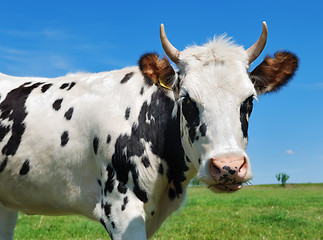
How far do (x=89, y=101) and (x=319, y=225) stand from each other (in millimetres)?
8136

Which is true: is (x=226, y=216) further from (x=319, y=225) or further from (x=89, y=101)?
(x=89, y=101)

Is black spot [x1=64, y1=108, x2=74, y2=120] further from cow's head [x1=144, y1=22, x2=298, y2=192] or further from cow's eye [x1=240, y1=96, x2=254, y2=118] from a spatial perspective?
cow's eye [x1=240, y1=96, x2=254, y2=118]

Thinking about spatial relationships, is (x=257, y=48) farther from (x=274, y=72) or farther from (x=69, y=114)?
(x=69, y=114)

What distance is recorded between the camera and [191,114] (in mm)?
4730

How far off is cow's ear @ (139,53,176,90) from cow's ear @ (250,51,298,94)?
1.11m

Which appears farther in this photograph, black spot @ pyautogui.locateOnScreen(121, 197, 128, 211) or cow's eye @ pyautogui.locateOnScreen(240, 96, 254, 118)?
black spot @ pyautogui.locateOnScreen(121, 197, 128, 211)

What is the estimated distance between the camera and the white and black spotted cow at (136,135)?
15.0ft

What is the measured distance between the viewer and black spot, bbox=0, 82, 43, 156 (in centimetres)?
614

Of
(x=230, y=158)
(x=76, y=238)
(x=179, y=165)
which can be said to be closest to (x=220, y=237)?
(x=76, y=238)

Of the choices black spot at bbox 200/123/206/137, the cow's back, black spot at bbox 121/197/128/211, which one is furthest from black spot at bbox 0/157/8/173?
black spot at bbox 200/123/206/137

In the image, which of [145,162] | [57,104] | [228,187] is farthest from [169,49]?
[57,104]

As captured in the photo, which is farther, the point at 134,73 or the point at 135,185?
the point at 134,73

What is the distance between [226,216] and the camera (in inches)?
498

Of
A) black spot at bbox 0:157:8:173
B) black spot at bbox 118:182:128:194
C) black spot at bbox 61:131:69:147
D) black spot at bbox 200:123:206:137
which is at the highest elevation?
black spot at bbox 61:131:69:147
